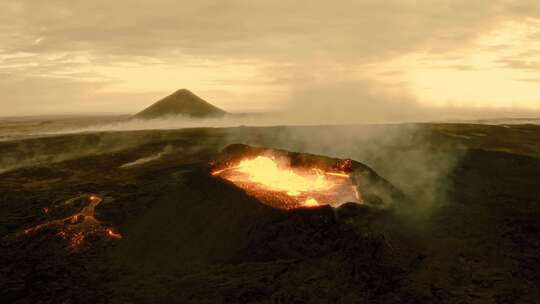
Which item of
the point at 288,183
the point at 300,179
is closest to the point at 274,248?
the point at 288,183

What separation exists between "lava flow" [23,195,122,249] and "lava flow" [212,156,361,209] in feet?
26.0

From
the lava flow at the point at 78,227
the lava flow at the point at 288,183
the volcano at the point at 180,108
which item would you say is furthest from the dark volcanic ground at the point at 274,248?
the volcano at the point at 180,108

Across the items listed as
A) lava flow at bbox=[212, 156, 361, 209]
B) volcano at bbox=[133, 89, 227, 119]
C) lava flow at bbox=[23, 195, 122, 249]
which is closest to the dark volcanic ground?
lava flow at bbox=[23, 195, 122, 249]

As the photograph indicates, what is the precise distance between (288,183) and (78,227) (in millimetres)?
13283

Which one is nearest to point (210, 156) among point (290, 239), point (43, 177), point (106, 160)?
point (106, 160)

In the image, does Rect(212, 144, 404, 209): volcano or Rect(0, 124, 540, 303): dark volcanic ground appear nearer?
Rect(0, 124, 540, 303): dark volcanic ground

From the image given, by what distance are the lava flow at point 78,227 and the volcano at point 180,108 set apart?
156 metres

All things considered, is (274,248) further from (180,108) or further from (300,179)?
(180,108)

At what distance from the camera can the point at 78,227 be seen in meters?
25.0

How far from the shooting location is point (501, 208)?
27094mm

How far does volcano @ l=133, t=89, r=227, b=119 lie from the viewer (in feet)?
595

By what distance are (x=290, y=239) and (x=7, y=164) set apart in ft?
163

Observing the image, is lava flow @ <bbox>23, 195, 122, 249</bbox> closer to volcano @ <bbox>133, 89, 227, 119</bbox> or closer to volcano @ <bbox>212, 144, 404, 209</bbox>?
volcano @ <bbox>212, 144, 404, 209</bbox>

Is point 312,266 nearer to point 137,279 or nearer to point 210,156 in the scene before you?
point 137,279
